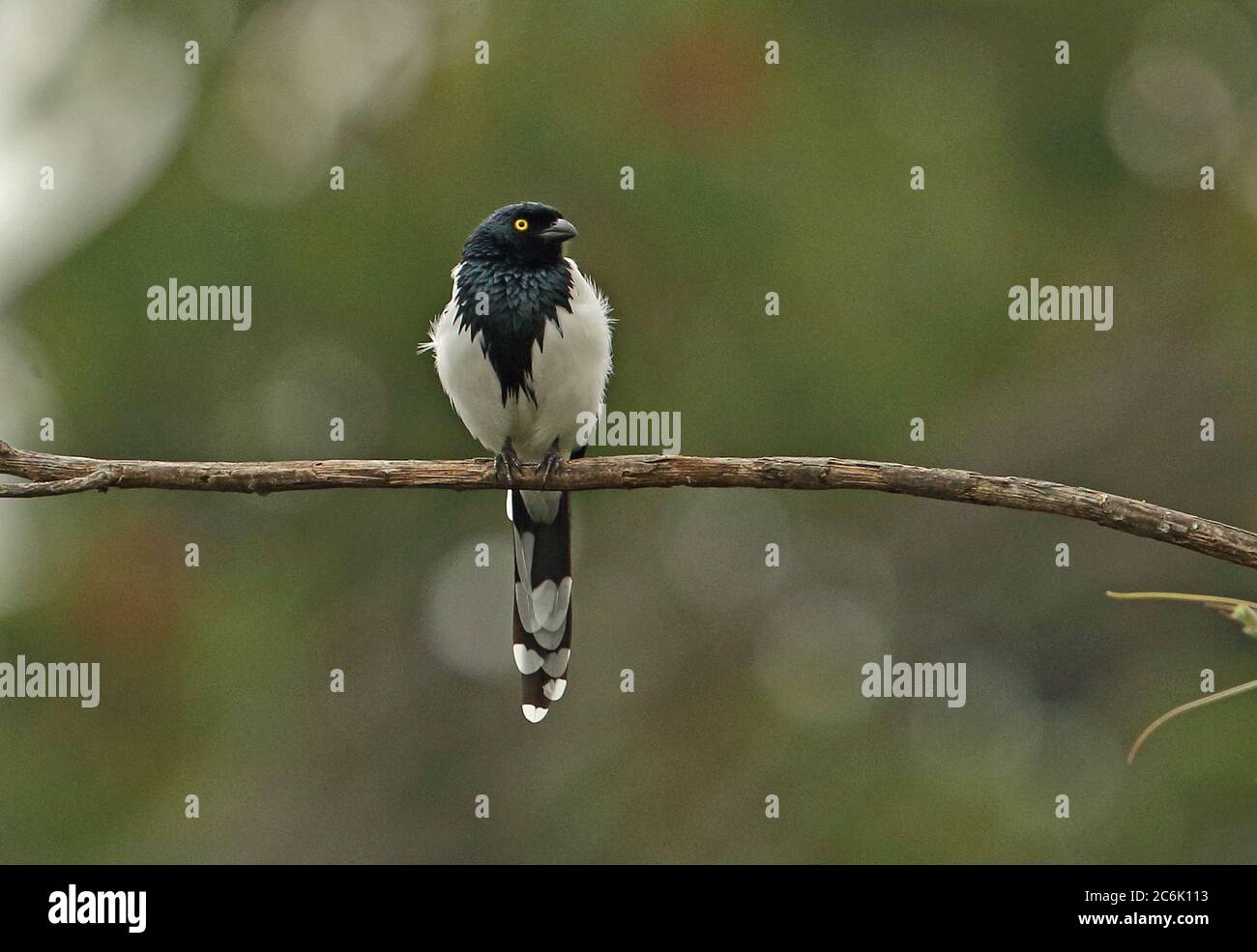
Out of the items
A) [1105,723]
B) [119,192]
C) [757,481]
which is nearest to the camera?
[757,481]

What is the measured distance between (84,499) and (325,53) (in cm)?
313

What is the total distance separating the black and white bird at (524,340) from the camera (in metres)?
5.31

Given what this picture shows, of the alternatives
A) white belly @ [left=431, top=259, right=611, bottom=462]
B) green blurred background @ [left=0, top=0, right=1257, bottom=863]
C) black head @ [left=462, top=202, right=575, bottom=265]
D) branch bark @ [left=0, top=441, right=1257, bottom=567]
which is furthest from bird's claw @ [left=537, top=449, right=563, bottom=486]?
green blurred background @ [left=0, top=0, right=1257, bottom=863]

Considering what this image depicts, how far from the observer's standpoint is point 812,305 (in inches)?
364

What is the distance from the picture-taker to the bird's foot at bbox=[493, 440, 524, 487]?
14.3ft

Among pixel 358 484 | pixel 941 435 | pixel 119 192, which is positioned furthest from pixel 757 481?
pixel 119 192

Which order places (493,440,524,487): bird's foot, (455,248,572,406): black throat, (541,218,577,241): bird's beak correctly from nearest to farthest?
(493,440,524,487): bird's foot → (455,248,572,406): black throat → (541,218,577,241): bird's beak

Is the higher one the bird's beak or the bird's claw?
the bird's beak

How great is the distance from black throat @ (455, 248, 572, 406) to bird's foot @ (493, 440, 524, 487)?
219 millimetres

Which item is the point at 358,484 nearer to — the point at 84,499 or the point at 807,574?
the point at 84,499

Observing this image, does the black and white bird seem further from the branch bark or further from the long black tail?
the branch bark

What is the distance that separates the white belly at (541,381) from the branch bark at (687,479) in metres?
1.17

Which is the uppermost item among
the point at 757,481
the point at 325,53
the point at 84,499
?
the point at 325,53

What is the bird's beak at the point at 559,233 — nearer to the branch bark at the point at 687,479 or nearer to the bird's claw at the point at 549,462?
the bird's claw at the point at 549,462
